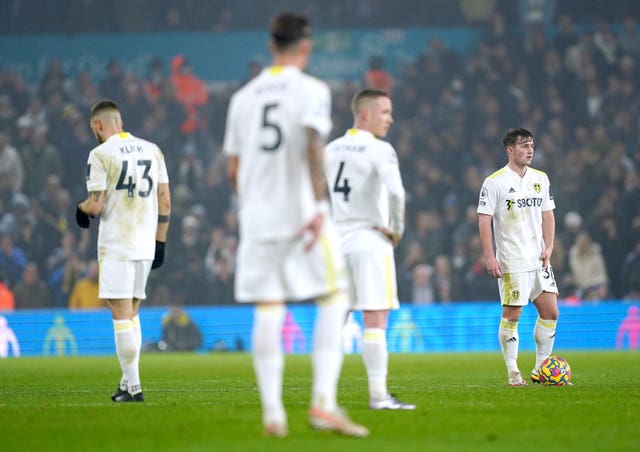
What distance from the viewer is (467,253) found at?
81.3 ft

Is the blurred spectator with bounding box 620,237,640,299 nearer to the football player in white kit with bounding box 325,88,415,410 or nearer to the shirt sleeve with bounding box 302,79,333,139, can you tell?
the football player in white kit with bounding box 325,88,415,410

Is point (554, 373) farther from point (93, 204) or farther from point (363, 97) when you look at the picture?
point (93, 204)

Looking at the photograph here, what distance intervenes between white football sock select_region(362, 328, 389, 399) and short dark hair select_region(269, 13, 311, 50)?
2.59 m

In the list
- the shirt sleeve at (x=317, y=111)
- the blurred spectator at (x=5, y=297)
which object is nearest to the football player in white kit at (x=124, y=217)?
the shirt sleeve at (x=317, y=111)

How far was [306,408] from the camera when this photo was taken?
8719 mm

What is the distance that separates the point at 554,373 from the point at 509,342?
524mm

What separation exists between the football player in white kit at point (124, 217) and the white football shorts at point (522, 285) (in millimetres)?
3667

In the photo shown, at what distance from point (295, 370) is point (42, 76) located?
16.5 meters

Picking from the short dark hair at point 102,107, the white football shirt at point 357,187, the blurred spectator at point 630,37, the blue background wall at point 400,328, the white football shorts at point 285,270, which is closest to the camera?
the white football shorts at point 285,270

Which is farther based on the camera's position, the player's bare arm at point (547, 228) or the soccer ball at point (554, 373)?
the player's bare arm at point (547, 228)

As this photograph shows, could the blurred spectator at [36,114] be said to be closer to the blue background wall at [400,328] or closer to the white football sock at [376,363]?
the blue background wall at [400,328]

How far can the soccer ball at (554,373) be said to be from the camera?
38.1 ft

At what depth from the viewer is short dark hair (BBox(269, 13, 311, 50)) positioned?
6.77m

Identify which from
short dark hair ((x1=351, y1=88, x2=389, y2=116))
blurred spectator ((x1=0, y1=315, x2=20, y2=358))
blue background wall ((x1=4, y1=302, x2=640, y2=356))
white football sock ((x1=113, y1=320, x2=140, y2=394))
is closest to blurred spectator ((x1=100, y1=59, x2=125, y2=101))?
blue background wall ((x1=4, y1=302, x2=640, y2=356))
